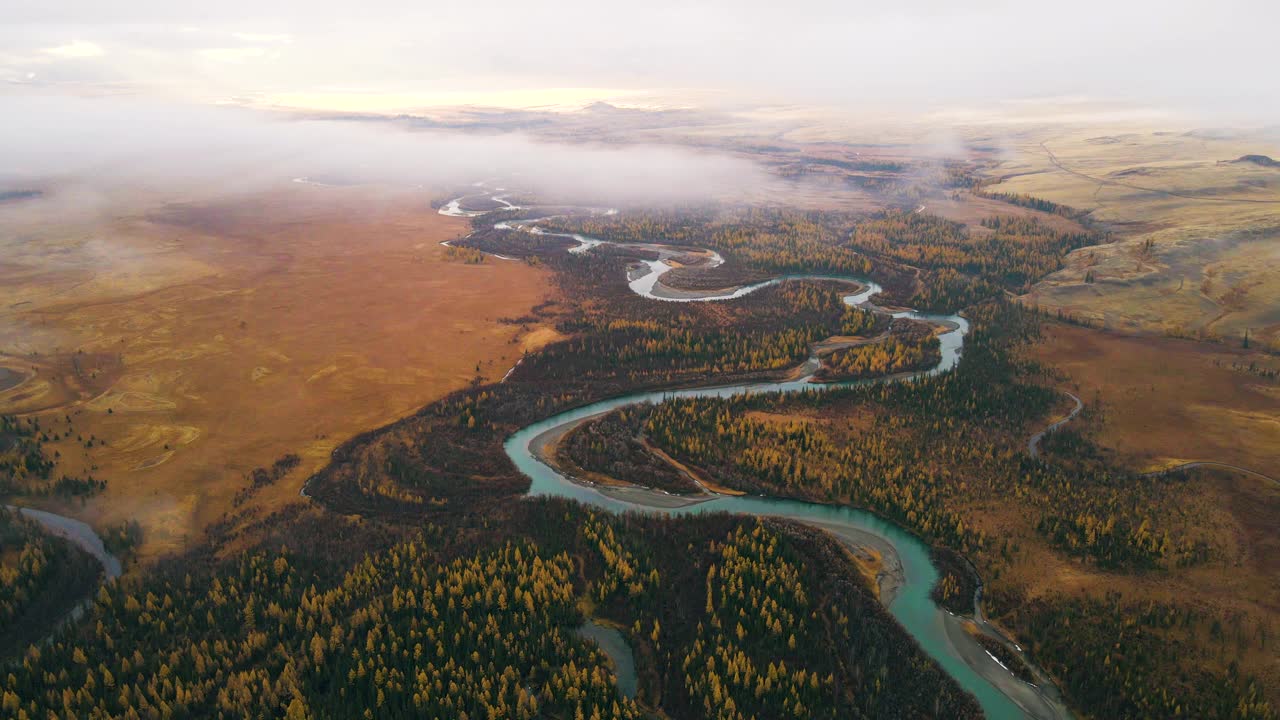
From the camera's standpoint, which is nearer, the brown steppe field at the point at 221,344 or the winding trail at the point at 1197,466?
the winding trail at the point at 1197,466

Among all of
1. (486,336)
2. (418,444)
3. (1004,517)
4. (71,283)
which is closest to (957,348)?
(1004,517)

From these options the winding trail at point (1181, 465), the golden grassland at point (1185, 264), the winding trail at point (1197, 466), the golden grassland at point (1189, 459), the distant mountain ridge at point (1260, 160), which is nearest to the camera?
the golden grassland at point (1189, 459)

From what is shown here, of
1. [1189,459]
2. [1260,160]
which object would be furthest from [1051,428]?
[1260,160]

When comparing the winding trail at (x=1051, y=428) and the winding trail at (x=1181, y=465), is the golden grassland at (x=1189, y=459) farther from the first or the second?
the winding trail at (x=1051, y=428)

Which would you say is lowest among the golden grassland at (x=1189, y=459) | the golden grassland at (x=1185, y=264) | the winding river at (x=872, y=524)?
the winding river at (x=872, y=524)

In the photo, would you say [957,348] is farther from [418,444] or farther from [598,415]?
[418,444]

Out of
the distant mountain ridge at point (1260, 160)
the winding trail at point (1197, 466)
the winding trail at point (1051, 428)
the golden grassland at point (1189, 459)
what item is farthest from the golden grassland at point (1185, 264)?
the winding trail at point (1197, 466)

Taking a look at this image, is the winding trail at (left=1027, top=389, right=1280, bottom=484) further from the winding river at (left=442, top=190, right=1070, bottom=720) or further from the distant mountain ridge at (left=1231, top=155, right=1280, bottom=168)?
the distant mountain ridge at (left=1231, top=155, right=1280, bottom=168)
